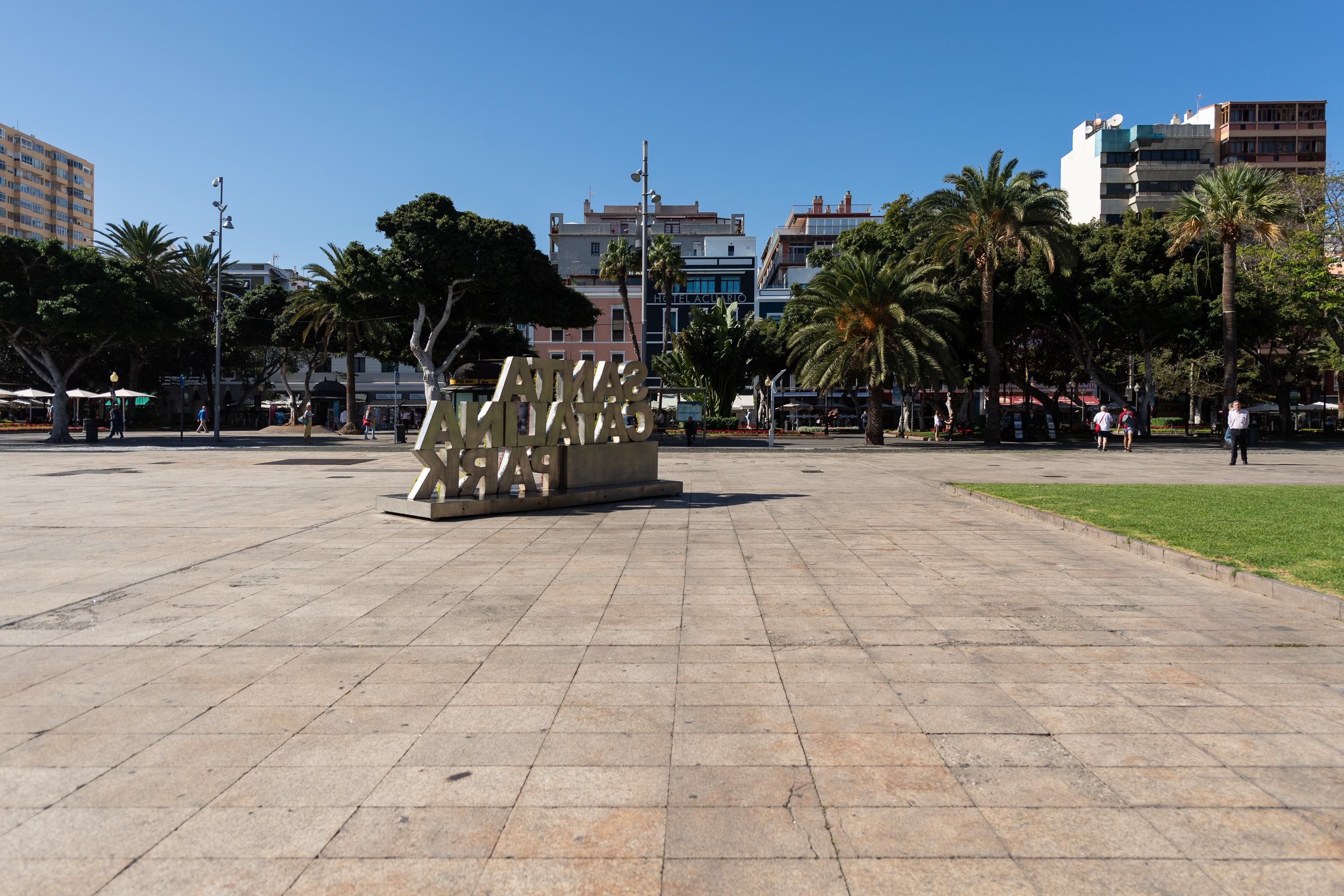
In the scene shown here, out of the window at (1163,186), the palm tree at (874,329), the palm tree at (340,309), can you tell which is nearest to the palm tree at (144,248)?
the palm tree at (340,309)

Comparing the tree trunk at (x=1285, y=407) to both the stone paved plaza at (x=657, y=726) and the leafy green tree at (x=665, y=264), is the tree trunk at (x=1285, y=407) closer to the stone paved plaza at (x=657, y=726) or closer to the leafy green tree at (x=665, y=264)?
the leafy green tree at (x=665, y=264)

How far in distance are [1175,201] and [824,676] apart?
40.6 metres

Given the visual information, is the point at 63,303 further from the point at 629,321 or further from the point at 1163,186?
the point at 1163,186

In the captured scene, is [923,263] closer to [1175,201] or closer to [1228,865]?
[1175,201]

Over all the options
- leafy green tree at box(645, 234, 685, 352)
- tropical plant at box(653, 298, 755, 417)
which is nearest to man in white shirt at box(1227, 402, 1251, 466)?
tropical plant at box(653, 298, 755, 417)

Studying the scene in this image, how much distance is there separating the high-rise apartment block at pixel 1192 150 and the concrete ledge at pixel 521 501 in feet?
241

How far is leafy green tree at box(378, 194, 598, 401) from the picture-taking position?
33.0 m

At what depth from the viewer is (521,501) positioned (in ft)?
41.4

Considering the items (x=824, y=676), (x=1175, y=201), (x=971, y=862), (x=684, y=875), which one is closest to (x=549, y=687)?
(x=824, y=676)

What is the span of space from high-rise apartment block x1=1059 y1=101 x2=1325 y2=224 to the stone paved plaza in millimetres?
78781

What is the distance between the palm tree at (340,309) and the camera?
34.6 metres

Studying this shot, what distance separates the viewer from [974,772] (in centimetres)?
345

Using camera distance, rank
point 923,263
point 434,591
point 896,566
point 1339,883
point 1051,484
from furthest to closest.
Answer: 1. point 923,263
2. point 1051,484
3. point 896,566
4. point 434,591
5. point 1339,883

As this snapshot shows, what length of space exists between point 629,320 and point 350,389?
17203mm
